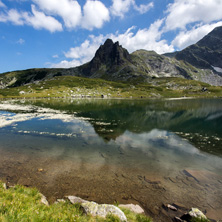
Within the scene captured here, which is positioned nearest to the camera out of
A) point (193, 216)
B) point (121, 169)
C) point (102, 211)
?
point (102, 211)

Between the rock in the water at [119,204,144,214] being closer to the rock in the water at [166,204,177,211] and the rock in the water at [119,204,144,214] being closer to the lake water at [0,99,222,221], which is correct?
the lake water at [0,99,222,221]

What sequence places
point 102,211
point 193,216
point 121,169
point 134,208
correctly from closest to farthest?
1. point 102,211
2. point 193,216
3. point 134,208
4. point 121,169

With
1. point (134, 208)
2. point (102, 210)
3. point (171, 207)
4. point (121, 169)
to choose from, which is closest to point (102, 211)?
point (102, 210)

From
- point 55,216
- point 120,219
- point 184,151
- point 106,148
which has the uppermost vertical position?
point 55,216

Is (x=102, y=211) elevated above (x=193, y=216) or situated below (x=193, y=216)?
above

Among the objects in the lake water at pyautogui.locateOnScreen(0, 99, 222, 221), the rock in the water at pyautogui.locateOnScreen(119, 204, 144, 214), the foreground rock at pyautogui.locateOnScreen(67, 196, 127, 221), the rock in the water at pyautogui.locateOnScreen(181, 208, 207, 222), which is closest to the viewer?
the foreground rock at pyautogui.locateOnScreen(67, 196, 127, 221)

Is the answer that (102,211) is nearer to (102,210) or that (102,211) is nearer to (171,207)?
(102,210)

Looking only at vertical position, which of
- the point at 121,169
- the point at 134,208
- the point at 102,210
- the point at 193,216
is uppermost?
the point at 102,210

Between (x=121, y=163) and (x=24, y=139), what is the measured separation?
66.9 ft

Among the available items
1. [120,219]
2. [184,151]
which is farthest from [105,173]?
[184,151]

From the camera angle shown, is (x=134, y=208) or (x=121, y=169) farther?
(x=121, y=169)

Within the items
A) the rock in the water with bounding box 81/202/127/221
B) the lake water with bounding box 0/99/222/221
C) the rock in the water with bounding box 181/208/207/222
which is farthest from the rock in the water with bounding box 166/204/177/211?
the rock in the water with bounding box 81/202/127/221

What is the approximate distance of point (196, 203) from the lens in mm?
12109

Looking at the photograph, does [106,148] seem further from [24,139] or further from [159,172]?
[24,139]
